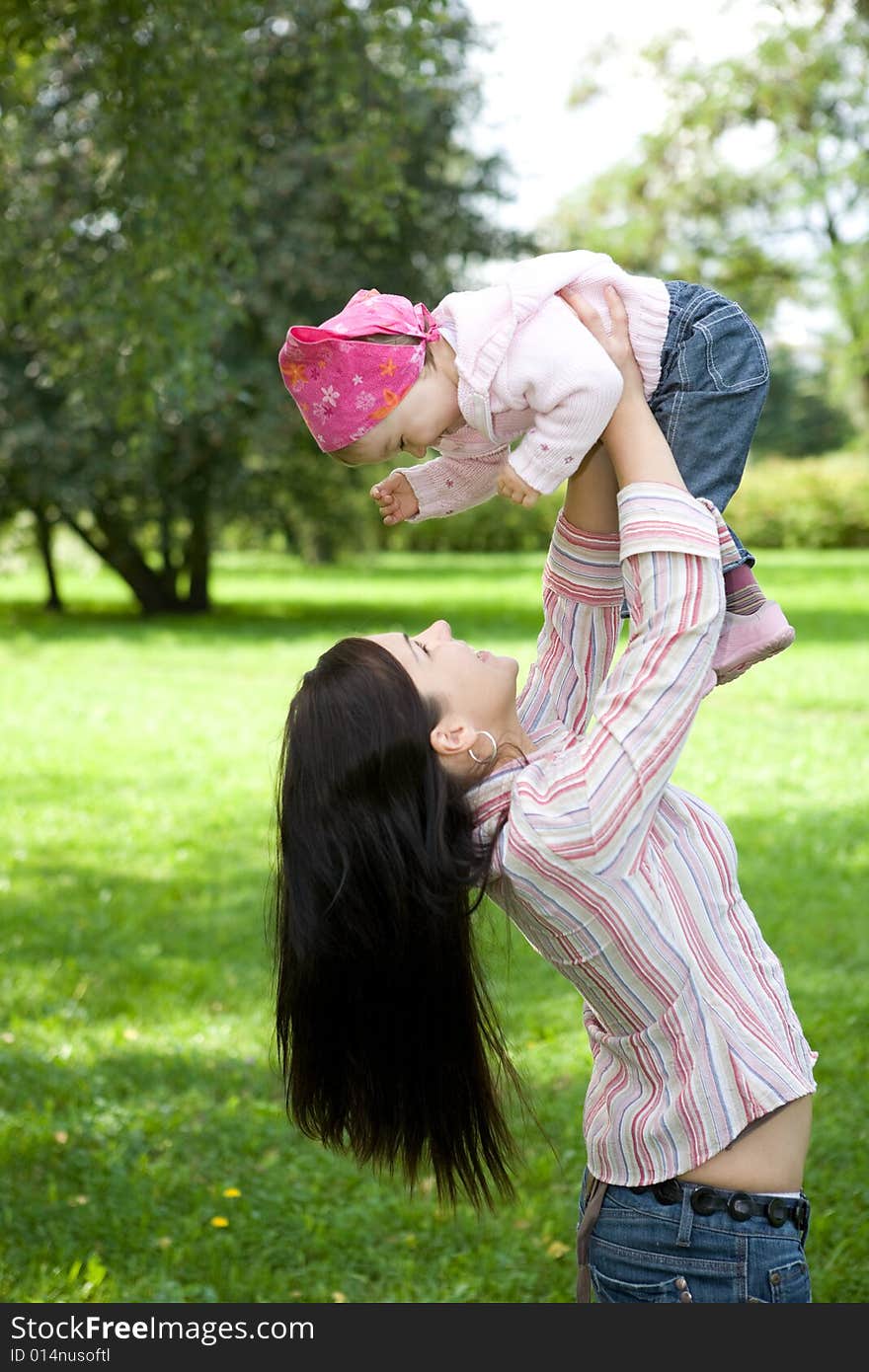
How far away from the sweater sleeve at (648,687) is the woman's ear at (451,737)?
17cm

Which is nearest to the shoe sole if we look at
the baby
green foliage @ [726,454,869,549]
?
the baby

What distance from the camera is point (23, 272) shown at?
7.50m

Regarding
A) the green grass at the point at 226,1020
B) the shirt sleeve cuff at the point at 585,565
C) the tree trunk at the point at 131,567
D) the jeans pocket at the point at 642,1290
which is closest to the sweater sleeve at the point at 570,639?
the shirt sleeve cuff at the point at 585,565

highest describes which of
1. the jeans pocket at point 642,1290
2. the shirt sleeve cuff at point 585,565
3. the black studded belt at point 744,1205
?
the shirt sleeve cuff at point 585,565

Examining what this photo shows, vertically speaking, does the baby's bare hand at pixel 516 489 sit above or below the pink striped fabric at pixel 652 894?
above

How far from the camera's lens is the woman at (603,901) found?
1741mm

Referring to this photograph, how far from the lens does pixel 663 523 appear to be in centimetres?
173

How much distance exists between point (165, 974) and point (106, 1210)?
6.43 feet

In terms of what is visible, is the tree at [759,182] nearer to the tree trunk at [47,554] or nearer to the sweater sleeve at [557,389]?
the tree trunk at [47,554]

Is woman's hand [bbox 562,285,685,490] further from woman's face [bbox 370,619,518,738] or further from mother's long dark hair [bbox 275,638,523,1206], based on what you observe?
mother's long dark hair [bbox 275,638,523,1206]

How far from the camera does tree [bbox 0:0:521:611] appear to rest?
5414mm

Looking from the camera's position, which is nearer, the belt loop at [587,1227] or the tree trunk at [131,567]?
the belt loop at [587,1227]

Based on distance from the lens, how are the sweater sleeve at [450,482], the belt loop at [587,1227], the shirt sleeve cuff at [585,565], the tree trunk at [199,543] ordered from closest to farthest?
the belt loop at [587,1227]
the shirt sleeve cuff at [585,565]
the sweater sleeve at [450,482]
the tree trunk at [199,543]

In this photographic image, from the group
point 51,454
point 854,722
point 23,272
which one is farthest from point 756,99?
point 23,272
